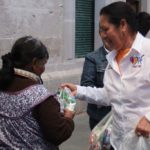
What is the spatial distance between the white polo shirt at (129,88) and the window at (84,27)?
6.96 meters

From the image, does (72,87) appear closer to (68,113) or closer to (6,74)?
(68,113)

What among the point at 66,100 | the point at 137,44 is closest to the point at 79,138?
the point at 66,100

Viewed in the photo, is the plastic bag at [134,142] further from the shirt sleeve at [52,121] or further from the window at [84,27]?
the window at [84,27]

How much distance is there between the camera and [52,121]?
122 inches

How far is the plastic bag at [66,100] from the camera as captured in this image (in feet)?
11.0

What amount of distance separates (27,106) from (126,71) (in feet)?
2.30

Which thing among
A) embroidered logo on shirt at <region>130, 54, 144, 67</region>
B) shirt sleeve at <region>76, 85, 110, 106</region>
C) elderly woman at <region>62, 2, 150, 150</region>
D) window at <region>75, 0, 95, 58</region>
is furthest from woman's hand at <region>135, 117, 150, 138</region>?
window at <region>75, 0, 95, 58</region>

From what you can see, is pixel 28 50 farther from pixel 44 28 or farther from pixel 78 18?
pixel 78 18

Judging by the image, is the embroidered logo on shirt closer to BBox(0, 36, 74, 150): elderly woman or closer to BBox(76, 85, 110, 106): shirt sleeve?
BBox(76, 85, 110, 106): shirt sleeve

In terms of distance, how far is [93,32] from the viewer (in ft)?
37.0

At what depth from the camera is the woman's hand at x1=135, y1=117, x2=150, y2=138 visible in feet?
10.4

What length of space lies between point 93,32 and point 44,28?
2.70 meters

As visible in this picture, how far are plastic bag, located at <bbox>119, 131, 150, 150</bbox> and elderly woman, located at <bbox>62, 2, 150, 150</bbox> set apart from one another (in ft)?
0.15

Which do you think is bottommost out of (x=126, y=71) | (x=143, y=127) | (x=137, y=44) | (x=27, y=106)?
(x=143, y=127)
